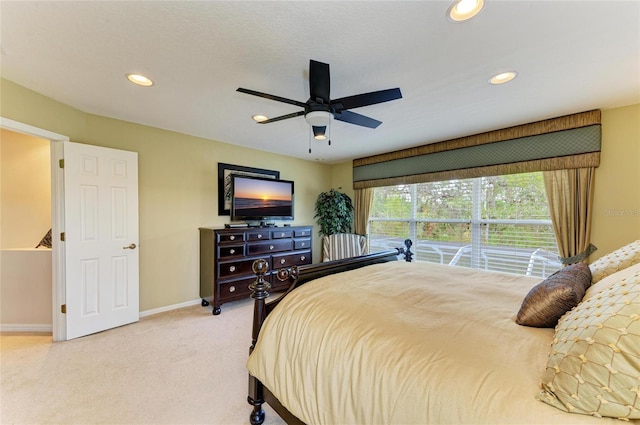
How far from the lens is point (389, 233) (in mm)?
4949

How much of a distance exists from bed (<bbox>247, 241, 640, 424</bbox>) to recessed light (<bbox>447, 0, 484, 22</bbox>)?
1.45 meters

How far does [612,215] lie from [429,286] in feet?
8.42

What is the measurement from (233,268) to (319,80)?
9.36ft

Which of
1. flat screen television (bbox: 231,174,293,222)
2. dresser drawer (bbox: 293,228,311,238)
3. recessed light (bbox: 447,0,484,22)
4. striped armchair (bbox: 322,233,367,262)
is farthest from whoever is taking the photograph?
striped armchair (bbox: 322,233,367,262)

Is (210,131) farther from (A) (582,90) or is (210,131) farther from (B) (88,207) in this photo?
(A) (582,90)

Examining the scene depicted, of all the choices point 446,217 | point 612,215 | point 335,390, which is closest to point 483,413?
point 335,390

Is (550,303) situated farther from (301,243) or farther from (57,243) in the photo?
(57,243)

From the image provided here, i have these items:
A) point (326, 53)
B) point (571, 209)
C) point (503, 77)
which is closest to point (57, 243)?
point (326, 53)

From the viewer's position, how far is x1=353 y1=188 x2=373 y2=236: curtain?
512 centimetres

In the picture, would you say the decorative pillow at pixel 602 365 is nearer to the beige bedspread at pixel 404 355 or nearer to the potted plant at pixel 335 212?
the beige bedspread at pixel 404 355

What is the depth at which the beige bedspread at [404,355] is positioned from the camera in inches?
34.8

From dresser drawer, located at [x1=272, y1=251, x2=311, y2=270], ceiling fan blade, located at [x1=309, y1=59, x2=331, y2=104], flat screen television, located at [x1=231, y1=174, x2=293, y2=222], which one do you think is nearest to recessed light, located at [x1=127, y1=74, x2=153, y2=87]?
ceiling fan blade, located at [x1=309, y1=59, x2=331, y2=104]

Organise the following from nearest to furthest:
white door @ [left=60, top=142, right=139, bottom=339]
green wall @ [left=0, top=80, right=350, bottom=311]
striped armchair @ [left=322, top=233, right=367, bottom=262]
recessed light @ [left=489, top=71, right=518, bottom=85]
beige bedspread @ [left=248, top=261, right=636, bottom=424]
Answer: beige bedspread @ [left=248, top=261, right=636, bottom=424], recessed light @ [left=489, top=71, right=518, bottom=85], white door @ [left=60, top=142, right=139, bottom=339], green wall @ [left=0, top=80, right=350, bottom=311], striped armchair @ [left=322, top=233, right=367, bottom=262]

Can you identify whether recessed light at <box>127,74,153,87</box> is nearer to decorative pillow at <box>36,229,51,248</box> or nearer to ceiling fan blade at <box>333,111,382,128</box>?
ceiling fan blade at <box>333,111,382,128</box>
